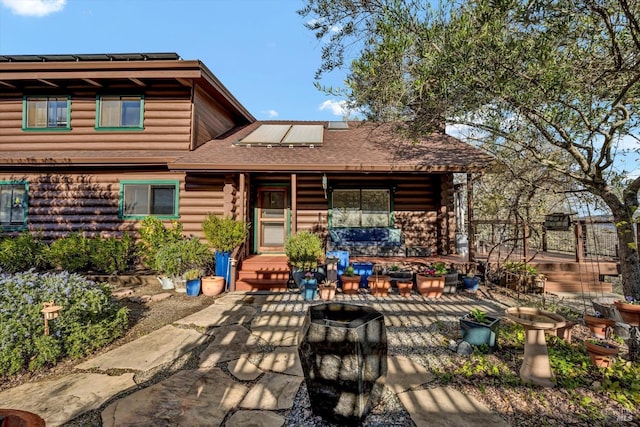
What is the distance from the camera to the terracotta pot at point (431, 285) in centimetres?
649

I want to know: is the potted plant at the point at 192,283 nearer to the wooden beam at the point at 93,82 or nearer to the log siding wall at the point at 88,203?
the log siding wall at the point at 88,203

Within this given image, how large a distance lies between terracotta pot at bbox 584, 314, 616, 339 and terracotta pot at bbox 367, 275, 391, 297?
3346mm

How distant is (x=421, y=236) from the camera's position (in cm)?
880

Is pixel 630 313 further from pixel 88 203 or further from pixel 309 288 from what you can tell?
pixel 88 203

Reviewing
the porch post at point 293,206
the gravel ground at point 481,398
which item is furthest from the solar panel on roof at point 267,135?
the gravel ground at point 481,398

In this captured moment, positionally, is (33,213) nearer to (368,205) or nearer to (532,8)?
(368,205)

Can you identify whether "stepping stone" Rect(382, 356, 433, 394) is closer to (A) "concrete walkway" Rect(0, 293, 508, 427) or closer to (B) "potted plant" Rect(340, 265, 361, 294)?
(A) "concrete walkway" Rect(0, 293, 508, 427)

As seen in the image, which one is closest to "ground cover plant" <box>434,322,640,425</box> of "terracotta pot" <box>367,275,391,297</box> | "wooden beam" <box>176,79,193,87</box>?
"terracotta pot" <box>367,275,391,297</box>

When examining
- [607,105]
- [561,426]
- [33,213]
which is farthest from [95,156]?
[607,105]

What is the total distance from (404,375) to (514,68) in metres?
4.16

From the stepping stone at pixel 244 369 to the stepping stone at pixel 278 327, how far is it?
61cm

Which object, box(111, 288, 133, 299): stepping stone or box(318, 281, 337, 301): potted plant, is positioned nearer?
box(111, 288, 133, 299): stepping stone

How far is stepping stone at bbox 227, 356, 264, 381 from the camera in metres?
3.17

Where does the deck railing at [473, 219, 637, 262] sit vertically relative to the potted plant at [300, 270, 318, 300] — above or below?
above
